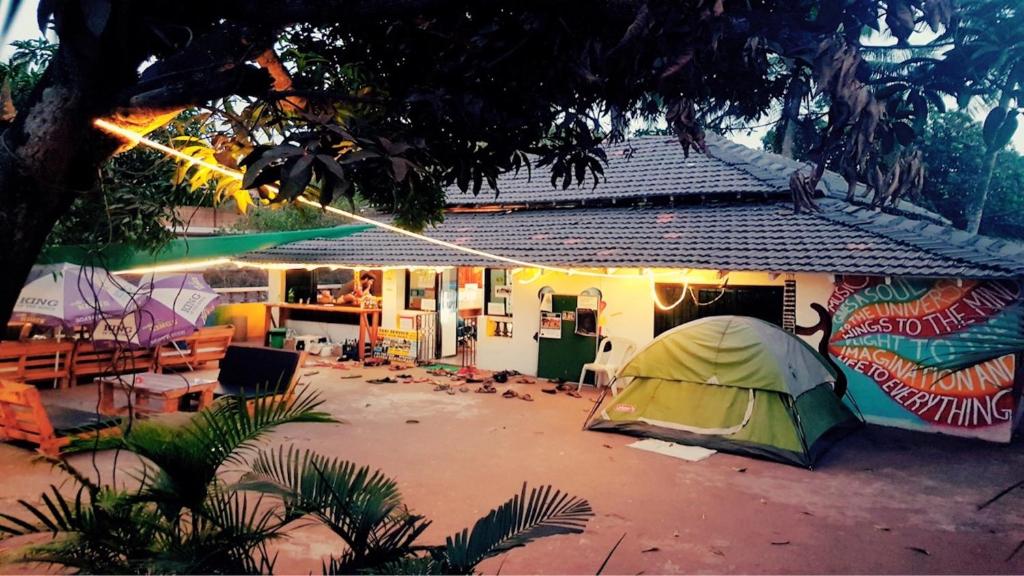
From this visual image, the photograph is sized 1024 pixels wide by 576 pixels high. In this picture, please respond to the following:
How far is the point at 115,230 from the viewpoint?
7.96 m

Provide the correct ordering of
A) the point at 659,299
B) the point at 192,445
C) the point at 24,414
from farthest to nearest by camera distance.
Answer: the point at 659,299
the point at 24,414
the point at 192,445

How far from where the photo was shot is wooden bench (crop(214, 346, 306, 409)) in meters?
8.52

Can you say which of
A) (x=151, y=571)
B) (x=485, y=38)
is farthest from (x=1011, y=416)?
(x=151, y=571)

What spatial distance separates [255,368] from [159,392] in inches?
52.7

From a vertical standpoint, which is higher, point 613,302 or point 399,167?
point 399,167

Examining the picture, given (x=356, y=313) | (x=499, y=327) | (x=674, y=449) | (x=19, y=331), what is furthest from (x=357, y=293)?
(x=674, y=449)

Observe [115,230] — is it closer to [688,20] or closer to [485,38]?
[485,38]

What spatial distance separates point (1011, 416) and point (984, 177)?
9.72 metres

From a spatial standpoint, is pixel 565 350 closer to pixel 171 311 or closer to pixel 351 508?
pixel 171 311

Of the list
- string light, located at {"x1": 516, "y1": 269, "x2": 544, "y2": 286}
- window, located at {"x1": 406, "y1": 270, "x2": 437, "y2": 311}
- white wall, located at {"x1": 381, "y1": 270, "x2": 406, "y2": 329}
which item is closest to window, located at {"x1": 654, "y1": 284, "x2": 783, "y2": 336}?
string light, located at {"x1": 516, "y1": 269, "x2": 544, "y2": 286}

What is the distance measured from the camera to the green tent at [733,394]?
744 cm

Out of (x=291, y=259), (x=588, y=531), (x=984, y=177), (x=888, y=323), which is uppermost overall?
(x=984, y=177)

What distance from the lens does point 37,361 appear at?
10195mm

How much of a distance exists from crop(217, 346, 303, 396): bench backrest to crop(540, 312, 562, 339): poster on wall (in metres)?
5.32
